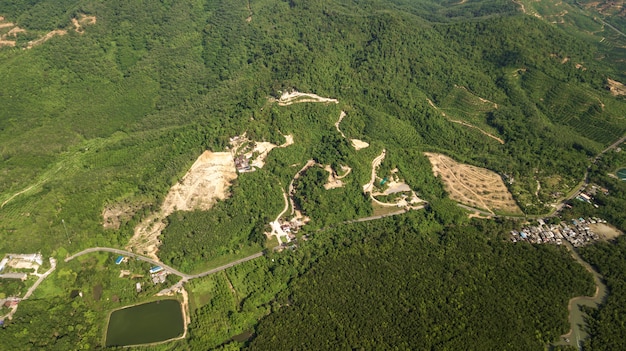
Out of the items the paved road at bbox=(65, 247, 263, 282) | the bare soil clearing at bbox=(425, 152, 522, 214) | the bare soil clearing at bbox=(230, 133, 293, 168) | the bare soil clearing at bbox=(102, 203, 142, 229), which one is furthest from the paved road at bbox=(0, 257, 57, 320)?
the bare soil clearing at bbox=(425, 152, 522, 214)

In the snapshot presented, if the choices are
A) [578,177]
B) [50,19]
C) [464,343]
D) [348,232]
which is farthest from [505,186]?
[50,19]

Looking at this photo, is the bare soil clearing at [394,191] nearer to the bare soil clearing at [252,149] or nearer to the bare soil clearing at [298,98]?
the bare soil clearing at [252,149]

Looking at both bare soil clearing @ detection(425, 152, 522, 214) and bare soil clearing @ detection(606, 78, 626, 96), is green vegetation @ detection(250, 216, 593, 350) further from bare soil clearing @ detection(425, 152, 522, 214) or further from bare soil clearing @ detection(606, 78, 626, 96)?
bare soil clearing @ detection(606, 78, 626, 96)

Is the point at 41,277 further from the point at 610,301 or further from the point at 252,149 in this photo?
the point at 610,301

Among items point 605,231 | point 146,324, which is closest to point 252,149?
point 146,324

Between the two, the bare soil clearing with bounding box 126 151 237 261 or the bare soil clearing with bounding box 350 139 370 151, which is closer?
the bare soil clearing with bounding box 126 151 237 261

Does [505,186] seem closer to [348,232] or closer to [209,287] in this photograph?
[348,232]
